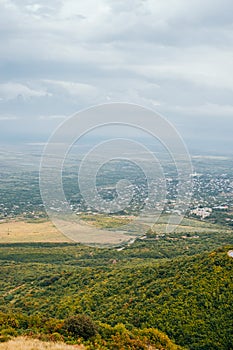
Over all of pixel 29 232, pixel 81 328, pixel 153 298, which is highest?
pixel 81 328

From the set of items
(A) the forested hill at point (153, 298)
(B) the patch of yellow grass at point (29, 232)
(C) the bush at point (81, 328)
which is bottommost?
(B) the patch of yellow grass at point (29, 232)

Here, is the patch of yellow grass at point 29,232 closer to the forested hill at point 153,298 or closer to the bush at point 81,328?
the forested hill at point 153,298

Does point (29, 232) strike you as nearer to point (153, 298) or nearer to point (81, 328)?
point (153, 298)

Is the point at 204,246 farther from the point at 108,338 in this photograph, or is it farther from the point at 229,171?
the point at 229,171

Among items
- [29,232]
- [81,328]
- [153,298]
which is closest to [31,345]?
[81,328]

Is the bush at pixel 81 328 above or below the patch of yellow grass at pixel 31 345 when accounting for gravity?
below

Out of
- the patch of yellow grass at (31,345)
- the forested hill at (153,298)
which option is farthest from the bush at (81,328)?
the forested hill at (153,298)
